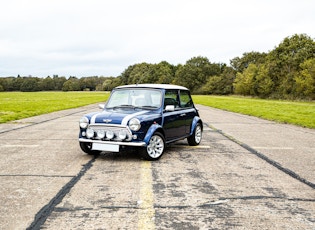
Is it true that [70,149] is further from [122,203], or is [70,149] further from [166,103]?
[122,203]

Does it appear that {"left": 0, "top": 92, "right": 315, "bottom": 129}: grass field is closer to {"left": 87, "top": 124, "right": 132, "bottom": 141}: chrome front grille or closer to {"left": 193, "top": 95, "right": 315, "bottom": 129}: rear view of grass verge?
{"left": 193, "top": 95, "right": 315, "bottom": 129}: rear view of grass verge

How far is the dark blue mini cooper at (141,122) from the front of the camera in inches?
250

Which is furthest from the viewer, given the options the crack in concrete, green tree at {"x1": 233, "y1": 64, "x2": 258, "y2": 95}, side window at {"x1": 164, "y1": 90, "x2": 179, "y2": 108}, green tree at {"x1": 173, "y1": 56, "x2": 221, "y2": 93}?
green tree at {"x1": 173, "y1": 56, "x2": 221, "y2": 93}

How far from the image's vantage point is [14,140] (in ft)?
30.7

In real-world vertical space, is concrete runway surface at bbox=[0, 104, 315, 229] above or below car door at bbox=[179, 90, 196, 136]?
below

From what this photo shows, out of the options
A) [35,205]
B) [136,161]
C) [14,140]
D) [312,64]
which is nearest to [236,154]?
[136,161]

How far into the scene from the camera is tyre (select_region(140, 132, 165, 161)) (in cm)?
645

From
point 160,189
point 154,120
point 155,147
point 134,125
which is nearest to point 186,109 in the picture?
point 154,120

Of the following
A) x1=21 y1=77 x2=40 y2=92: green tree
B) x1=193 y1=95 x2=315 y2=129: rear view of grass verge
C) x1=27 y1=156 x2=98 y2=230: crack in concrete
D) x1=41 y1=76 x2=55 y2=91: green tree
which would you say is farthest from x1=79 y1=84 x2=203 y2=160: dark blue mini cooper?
x1=41 y1=76 x2=55 y2=91: green tree

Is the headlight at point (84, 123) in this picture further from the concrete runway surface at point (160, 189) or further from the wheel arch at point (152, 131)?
the wheel arch at point (152, 131)

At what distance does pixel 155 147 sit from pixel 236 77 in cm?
8196

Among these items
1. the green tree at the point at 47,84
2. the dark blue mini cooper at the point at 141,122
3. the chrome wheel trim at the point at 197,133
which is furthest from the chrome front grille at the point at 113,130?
the green tree at the point at 47,84

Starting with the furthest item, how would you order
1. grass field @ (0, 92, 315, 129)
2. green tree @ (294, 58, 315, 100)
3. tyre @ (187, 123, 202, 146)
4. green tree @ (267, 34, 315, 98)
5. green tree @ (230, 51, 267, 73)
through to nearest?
green tree @ (230, 51, 267, 73), green tree @ (267, 34, 315, 98), green tree @ (294, 58, 315, 100), grass field @ (0, 92, 315, 129), tyre @ (187, 123, 202, 146)

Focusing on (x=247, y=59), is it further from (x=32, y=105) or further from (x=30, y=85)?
(x=30, y=85)
